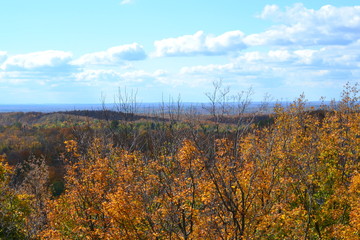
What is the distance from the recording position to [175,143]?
1121 inches

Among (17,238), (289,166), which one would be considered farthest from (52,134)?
(289,166)

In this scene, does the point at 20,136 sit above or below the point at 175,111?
below

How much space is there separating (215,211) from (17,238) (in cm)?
1669

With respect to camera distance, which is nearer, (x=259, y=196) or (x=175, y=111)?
(x=259, y=196)

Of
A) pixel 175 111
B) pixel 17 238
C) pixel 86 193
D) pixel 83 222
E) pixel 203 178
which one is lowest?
pixel 17 238

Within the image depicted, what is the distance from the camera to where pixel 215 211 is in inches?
765

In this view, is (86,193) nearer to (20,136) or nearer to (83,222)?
(83,222)

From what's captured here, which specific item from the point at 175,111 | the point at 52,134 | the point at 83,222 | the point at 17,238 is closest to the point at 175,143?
the point at 175,111

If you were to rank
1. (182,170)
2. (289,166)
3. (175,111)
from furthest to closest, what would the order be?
(175,111) → (289,166) → (182,170)

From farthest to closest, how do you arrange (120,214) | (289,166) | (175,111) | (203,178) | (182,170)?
(175,111) → (289,166) → (182,170) → (203,178) → (120,214)

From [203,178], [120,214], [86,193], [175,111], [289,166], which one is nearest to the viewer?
[120,214]

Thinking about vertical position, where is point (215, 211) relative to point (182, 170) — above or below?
below

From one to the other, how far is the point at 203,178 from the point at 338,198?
35.5 ft

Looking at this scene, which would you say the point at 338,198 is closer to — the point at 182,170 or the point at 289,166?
the point at 289,166
